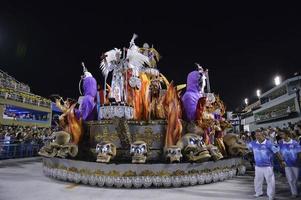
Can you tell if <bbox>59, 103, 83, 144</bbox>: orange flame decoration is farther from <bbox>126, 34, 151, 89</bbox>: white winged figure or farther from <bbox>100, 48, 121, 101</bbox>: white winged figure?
<bbox>126, 34, 151, 89</bbox>: white winged figure

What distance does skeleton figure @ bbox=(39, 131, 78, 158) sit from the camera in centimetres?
896

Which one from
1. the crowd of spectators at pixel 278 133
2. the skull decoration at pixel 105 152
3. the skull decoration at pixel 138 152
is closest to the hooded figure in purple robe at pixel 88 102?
the skull decoration at pixel 105 152

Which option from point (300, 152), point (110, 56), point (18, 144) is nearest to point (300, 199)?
point (300, 152)

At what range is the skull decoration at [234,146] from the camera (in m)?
10.2

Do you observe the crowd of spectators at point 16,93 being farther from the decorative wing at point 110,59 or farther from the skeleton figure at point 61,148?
the skeleton figure at point 61,148

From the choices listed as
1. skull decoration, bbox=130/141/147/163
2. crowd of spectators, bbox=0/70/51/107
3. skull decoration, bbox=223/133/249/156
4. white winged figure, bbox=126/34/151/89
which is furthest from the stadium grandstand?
skull decoration, bbox=223/133/249/156

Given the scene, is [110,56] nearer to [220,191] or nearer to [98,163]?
[98,163]

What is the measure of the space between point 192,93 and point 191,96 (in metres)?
0.20

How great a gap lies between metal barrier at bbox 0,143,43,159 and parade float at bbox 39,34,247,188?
6.37 m

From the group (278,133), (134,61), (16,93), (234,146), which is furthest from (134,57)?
(16,93)

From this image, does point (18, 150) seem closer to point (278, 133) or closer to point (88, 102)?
point (88, 102)

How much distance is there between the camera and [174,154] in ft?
25.8

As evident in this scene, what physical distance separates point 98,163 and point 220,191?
11.6 ft

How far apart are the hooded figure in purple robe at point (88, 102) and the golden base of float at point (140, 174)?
257 centimetres
